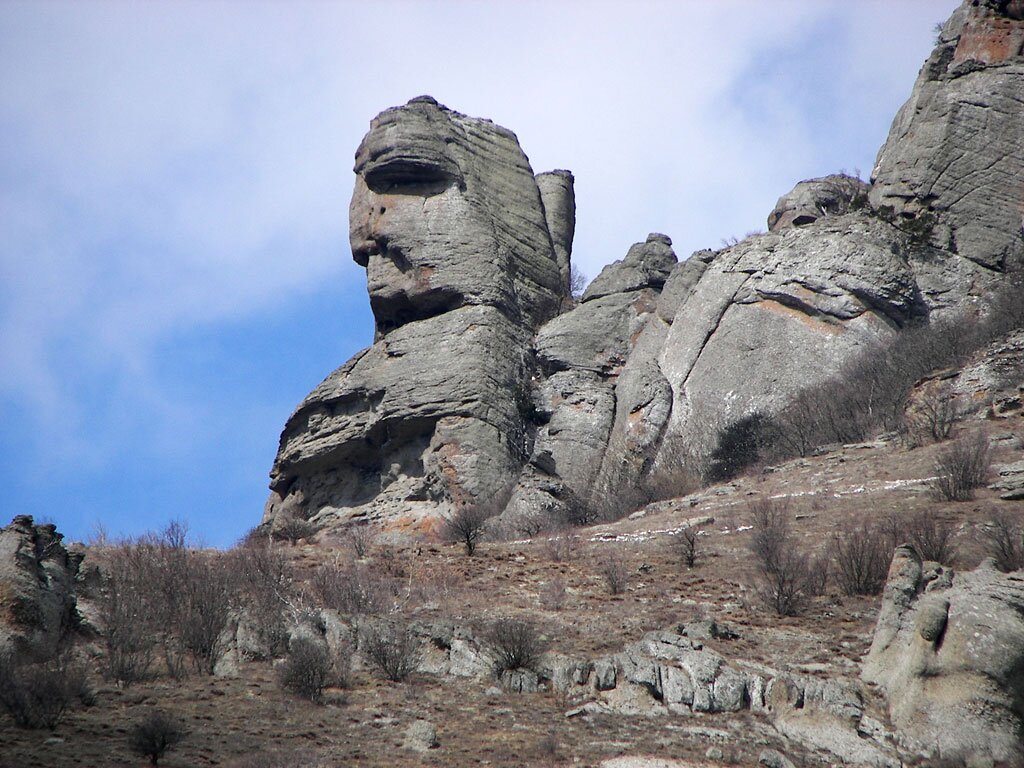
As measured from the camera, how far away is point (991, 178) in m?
34.5

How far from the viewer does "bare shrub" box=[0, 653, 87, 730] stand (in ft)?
41.8

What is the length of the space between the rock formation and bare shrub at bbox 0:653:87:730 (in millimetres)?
15437

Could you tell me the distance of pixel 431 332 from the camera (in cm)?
3641

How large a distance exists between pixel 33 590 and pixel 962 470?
15.7 meters

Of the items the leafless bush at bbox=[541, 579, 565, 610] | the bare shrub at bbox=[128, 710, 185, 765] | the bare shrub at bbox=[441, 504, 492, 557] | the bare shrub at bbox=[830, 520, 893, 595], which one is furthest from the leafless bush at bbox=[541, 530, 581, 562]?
the bare shrub at bbox=[128, 710, 185, 765]

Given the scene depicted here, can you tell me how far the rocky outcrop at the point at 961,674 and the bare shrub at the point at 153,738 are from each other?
820 centimetres

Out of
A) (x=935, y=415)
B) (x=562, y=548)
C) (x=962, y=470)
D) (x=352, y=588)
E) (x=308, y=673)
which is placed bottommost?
(x=308, y=673)

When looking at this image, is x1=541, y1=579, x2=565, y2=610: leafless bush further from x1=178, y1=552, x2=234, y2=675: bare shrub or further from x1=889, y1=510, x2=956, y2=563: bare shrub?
x1=889, y1=510, x2=956, y2=563: bare shrub

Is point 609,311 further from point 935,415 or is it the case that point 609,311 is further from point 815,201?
point 935,415

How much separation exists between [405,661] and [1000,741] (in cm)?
759

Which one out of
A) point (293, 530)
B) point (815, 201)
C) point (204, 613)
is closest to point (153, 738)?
point (204, 613)

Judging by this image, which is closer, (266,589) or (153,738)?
(153,738)

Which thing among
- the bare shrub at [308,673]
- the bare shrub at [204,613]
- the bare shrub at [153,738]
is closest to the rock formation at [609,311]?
the bare shrub at [204,613]

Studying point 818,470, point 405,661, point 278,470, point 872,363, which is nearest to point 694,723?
point 405,661
